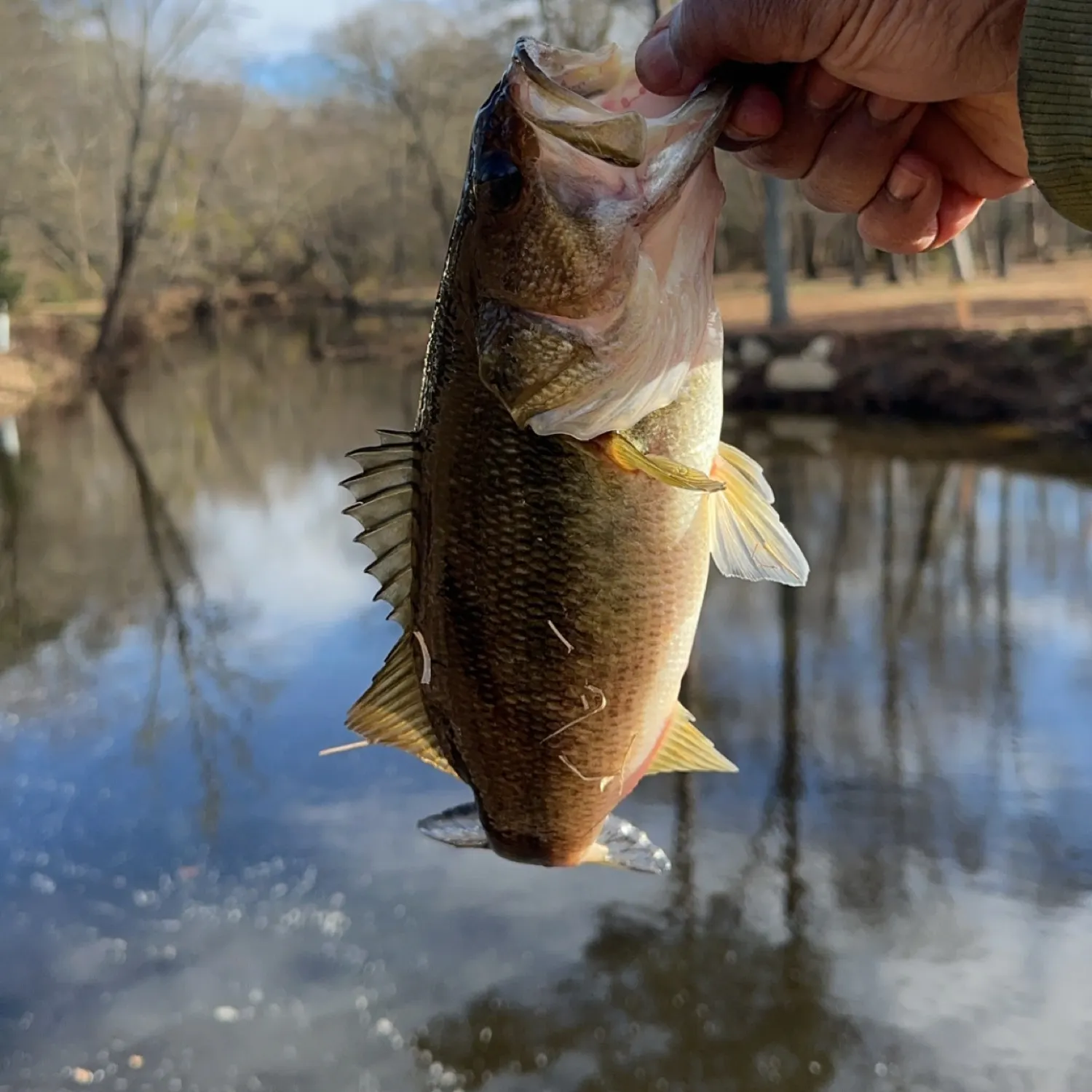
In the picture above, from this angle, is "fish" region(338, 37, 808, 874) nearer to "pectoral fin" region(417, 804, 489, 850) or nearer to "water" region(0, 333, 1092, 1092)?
"pectoral fin" region(417, 804, 489, 850)

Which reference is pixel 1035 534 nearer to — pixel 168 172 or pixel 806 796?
pixel 806 796

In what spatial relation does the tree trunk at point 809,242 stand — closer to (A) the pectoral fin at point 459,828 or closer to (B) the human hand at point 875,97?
(B) the human hand at point 875,97

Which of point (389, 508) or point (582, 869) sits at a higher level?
point (389, 508)

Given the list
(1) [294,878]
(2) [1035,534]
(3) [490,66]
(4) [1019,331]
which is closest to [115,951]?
(1) [294,878]

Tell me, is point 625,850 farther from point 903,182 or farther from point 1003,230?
point 1003,230

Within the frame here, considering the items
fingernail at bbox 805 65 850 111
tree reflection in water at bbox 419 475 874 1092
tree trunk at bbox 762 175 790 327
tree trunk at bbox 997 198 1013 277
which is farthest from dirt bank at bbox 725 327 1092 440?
fingernail at bbox 805 65 850 111

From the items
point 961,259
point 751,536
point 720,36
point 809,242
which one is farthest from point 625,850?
point 809,242

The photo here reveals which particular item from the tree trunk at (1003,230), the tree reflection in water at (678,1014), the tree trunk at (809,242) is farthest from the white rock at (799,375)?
the tree trunk at (809,242)
